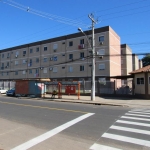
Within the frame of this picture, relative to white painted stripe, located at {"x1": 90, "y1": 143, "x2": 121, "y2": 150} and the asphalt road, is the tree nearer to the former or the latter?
the asphalt road

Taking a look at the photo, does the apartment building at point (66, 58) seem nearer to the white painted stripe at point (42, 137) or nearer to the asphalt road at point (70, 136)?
the asphalt road at point (70, 136)

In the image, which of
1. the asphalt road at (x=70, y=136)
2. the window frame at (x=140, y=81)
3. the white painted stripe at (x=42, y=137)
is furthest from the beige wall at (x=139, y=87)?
the white painted stripe at (x=42, y=137)

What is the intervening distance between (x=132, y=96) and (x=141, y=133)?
1864 centimetres

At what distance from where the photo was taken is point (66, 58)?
48.9 m

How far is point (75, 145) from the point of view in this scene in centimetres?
611

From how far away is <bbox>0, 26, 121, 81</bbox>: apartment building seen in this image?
142 ft

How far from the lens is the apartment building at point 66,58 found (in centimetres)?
4316

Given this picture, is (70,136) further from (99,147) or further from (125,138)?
(125,138)

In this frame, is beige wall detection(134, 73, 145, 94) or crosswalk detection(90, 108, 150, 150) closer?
crosswalk detection(90, 108, 150, 150)

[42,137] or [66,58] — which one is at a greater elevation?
[66,58]

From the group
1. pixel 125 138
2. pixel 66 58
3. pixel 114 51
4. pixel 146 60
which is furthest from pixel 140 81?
pixel 146 60

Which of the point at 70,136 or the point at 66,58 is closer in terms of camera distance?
the point at 70,136

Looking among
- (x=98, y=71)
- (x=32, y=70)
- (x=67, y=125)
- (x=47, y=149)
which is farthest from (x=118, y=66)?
(x=47, y=149)

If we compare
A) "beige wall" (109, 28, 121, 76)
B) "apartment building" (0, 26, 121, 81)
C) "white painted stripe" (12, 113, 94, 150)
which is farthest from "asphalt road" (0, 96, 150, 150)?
"beige wall" (109, 28, 121, 76)
